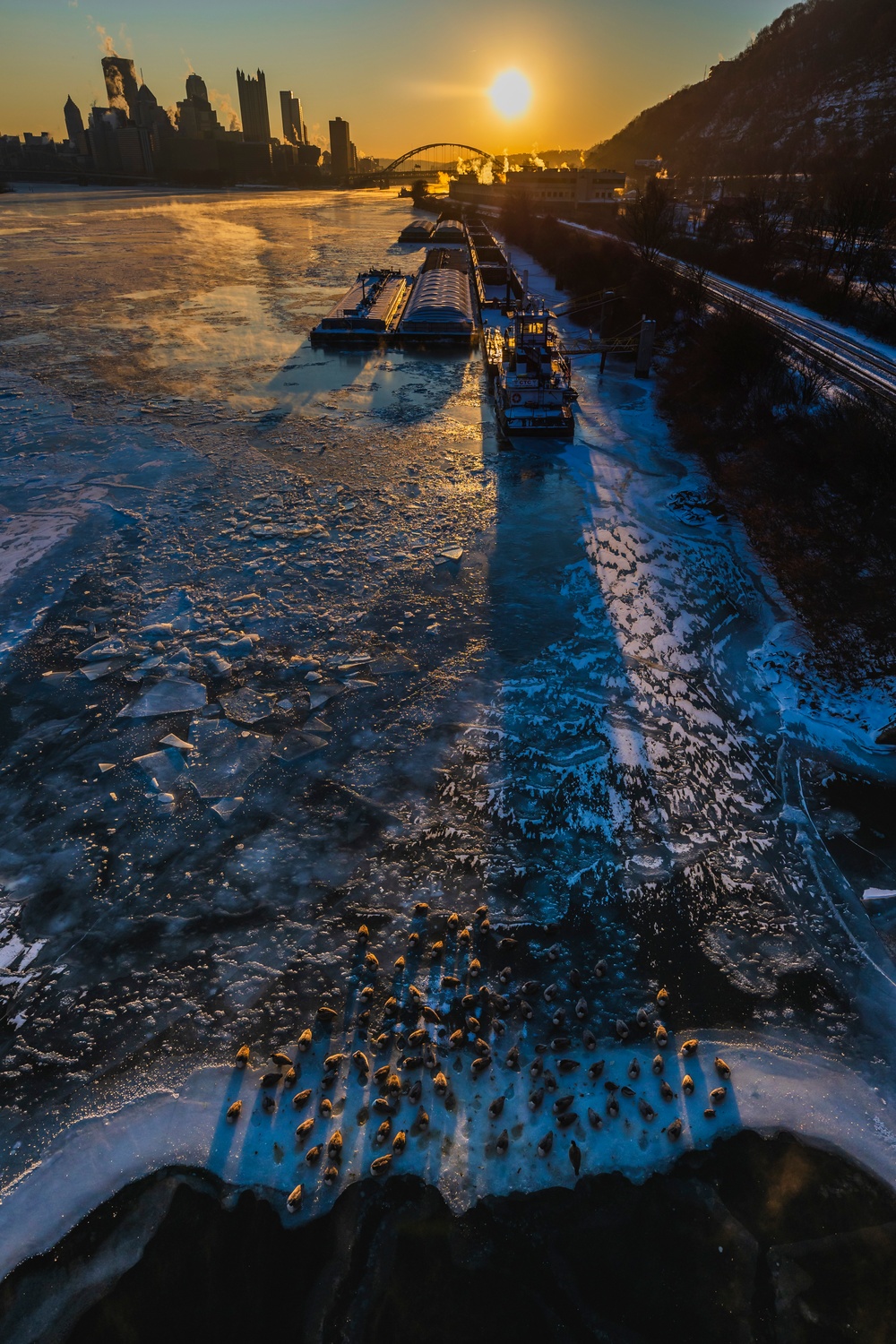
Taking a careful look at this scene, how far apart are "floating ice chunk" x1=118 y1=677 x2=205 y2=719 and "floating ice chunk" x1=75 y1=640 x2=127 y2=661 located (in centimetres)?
128

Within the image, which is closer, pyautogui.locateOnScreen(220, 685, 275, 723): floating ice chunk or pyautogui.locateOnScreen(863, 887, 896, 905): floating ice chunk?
pyautogui.locateOnScreen(863, 887, 896, 905): floating ice chunk

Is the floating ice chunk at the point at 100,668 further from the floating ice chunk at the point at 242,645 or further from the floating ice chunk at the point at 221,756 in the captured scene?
the floating ice chunk at the point at 221,756

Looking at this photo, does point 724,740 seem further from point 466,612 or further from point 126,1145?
point 126,1145

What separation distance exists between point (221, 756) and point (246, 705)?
3.66 ft

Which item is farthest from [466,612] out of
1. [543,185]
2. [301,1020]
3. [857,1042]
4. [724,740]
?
[543,185]

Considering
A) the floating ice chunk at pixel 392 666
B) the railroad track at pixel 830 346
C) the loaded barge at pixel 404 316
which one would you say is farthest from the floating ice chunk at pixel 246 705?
the loaded barge at pixel 404 316

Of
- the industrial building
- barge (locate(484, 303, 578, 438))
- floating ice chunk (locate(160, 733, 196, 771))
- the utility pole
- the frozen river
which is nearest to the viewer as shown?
the frozen river

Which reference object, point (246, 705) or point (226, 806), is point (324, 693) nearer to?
point (246, 705)

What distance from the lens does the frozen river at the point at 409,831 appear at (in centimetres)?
620

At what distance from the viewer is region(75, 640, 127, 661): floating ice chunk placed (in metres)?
11.6

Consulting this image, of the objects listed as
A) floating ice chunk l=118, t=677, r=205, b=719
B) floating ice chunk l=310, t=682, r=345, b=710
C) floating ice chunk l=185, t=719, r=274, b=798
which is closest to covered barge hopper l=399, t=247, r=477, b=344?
floating ice chunk l=310, t=682, r=345, b=710

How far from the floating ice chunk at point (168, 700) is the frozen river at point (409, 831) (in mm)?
54

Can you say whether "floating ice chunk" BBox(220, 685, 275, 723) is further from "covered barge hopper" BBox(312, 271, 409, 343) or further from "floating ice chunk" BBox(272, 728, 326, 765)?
"covered barge hopper" BBox(312, 271, 409, 343)

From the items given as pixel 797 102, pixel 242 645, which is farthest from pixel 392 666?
pixel 797 102
